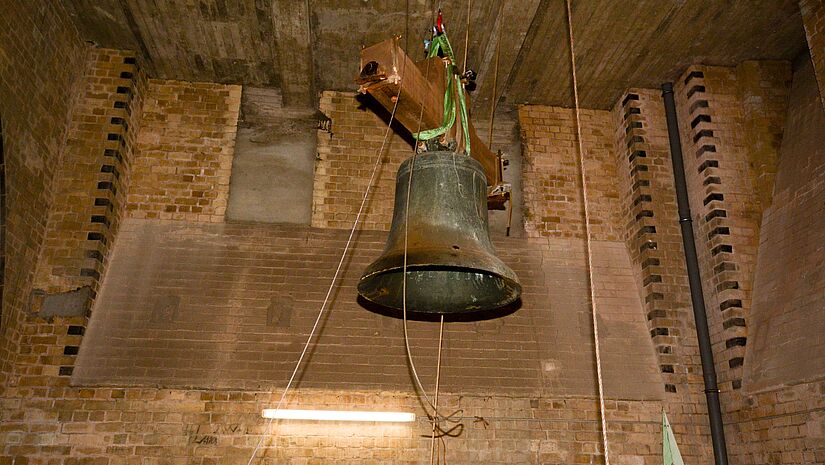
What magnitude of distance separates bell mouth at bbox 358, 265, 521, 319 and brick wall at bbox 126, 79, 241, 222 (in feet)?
11.7

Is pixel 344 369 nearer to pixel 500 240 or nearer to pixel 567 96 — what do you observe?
pixel 500 240

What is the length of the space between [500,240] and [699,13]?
2.71m

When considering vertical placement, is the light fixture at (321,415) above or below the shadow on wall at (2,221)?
below

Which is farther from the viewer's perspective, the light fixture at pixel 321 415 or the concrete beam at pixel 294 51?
the concrete beam at pixel 294 51

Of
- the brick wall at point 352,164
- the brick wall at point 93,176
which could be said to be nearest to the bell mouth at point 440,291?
the brick wall at point 352,164

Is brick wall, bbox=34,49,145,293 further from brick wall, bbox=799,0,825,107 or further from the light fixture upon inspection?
brick wall, bbox=799,0,825,107

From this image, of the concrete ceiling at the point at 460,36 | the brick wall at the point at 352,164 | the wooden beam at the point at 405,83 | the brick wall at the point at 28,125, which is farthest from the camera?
the brick wall at the point at 352,164

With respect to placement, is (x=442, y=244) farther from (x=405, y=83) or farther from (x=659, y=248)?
(x=659, y=248)

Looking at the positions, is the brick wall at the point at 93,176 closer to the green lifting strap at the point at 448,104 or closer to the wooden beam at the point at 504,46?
the wooden beam at the point at 504,46

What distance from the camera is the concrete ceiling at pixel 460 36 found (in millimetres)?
5590

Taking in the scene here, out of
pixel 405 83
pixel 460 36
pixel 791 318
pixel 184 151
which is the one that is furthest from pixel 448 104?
pixel 184 151

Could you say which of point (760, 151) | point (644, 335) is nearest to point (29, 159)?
point (644, 335)

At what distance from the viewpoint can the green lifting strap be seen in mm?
3098

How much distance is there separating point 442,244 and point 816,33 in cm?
416
